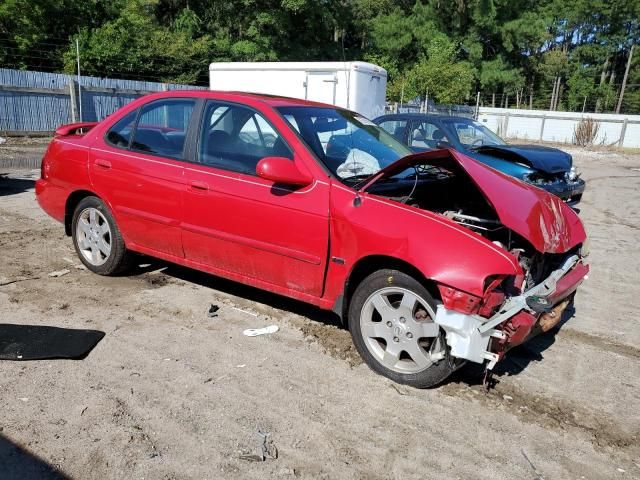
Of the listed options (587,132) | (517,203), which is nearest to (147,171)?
(517,203)

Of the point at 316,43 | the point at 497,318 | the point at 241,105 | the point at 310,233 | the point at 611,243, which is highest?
the point at 316,43

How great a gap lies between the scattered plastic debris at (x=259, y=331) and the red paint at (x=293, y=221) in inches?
14.3

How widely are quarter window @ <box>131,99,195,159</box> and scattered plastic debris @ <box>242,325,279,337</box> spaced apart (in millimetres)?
1501

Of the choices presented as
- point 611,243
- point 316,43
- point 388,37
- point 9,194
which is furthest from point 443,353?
point 388,37

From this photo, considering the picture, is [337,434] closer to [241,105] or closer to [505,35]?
[241,105]

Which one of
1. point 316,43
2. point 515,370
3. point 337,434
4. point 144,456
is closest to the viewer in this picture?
point 144,456

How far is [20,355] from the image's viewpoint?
3.57 meters

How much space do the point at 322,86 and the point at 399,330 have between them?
461 inches

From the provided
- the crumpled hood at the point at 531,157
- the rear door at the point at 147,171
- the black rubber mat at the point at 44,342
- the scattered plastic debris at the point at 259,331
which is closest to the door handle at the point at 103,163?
the rear door at the point at 147,171

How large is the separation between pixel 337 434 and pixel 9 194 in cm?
793

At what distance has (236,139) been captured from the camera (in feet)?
14.0

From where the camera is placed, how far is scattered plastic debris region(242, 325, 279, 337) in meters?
4.12

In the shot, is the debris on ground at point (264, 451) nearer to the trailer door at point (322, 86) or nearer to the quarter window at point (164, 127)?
the quarter window at point (164, 127)

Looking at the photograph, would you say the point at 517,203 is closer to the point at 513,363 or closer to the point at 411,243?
the point at 411,243
